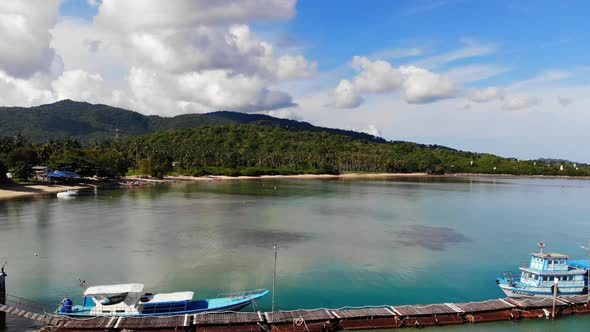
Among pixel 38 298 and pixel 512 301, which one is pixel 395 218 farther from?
pixel 38 298

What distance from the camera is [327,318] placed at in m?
26.3

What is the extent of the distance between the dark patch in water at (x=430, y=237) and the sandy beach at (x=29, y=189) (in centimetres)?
8480

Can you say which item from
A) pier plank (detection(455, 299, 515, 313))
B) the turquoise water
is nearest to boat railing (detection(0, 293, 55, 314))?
the turquoise water

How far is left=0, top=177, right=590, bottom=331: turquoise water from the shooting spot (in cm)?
3425

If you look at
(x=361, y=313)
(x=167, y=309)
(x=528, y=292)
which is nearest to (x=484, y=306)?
(x=528, y=292)

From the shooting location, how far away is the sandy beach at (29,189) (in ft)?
299

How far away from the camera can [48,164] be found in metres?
118

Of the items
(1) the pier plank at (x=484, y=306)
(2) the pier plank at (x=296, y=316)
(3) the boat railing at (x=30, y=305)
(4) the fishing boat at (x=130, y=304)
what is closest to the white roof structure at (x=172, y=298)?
(4) the fishing boat at (x=130, y=304)

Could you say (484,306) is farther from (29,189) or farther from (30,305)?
(29,189)

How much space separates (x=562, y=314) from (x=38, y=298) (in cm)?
3965

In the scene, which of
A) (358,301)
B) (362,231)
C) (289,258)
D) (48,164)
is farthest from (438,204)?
(48,164)

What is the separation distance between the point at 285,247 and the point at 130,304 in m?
24.3

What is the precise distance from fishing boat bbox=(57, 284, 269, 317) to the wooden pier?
606 mm

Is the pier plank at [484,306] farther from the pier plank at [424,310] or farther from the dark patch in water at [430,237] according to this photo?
the dark patch in water at [430,237]
